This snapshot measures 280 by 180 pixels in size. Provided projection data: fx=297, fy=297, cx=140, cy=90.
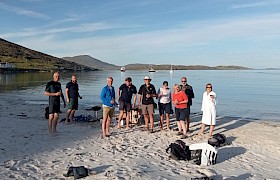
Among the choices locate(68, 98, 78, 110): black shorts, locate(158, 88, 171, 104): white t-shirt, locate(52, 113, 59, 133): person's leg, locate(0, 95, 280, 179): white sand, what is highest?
locate(158, 88, 171, 104): white t-shirt

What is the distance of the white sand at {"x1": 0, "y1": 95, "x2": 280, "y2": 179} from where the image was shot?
637 cm

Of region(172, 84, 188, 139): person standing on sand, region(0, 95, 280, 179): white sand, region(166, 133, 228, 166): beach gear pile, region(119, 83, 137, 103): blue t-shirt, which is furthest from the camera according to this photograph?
region(119, 83, 137, 103): blue t-shirt

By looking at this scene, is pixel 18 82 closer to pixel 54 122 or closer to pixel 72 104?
pixel 72 104

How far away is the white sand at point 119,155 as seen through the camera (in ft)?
20.9

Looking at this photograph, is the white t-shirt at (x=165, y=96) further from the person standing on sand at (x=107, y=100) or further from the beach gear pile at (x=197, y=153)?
the beach gear pile at (x=197, y=153)

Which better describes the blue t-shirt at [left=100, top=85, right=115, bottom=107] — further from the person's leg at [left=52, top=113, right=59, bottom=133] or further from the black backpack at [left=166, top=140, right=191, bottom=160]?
the black backpack at [left=166, top=140, right=191, bottom=160]

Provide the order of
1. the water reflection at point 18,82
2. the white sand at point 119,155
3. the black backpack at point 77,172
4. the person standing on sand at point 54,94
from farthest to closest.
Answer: the water reflection at point 18,82 → the person standing on sand at point 54,94 → the white sand at point 119,155 → the black backpack at point 77,172

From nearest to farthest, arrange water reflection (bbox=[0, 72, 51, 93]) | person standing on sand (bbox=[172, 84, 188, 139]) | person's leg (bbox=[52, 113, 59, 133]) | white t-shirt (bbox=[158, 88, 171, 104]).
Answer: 1. person's leg (bbox=[52, 113, 59, 133])
2. person standing on sand (bbox=[172, 84, 188, 139])
3. white t-shirt (bbox=[158, 88, 171, 104])
4. water reflection (bbox=[0, 72, 51, 93])

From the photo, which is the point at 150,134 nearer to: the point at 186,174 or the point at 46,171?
the point at 186,174

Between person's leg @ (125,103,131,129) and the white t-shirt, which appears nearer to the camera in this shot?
the white t-shirt

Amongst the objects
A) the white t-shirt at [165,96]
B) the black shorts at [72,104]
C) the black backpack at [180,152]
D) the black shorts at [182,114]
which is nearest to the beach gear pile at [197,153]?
the black backpack at [180,152]

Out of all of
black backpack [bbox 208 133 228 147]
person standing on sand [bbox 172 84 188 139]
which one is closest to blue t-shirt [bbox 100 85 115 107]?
person standing on sand [bbox 172 84 188 139]

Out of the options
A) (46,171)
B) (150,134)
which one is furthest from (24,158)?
(150,134)

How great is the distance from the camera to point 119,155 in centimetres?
761
